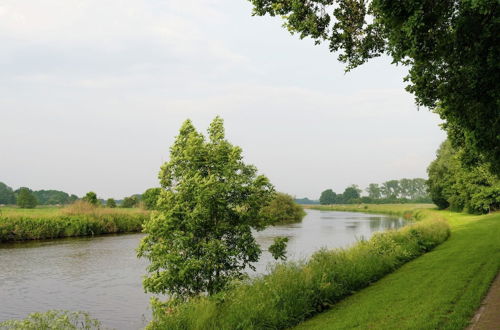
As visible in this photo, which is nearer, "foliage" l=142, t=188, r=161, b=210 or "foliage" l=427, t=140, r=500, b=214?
"foliage" l=142, t=188, r=161, b=210

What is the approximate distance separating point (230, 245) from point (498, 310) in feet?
24.2

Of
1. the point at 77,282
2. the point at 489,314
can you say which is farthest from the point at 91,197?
the point at 489,314

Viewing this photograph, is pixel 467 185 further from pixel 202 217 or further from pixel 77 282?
pixel 202 217

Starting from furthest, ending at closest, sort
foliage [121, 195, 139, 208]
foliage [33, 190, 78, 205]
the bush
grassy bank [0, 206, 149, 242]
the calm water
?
foliage [33, 190, 78, 205] < foliage [121, 195, 139, 208] < grassy bank [0, 206, 149, 242] < the bush < the calm water

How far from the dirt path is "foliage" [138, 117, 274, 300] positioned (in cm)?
587

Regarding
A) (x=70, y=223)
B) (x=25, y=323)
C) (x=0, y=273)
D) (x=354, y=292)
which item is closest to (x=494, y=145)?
(x=354, y=292)

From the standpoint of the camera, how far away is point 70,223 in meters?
41.1

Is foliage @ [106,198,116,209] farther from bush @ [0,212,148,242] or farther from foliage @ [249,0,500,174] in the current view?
foliage @ [249,0,500,174]

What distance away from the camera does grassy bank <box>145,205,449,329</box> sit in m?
9.77

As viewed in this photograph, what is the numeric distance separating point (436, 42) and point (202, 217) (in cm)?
751

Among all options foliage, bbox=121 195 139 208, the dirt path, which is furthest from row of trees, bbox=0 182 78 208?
the dirt path

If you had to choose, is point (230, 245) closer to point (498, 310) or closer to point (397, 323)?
point (397, 323)

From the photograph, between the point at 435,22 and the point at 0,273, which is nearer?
the point at 435,22

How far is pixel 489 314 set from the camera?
9.71m
